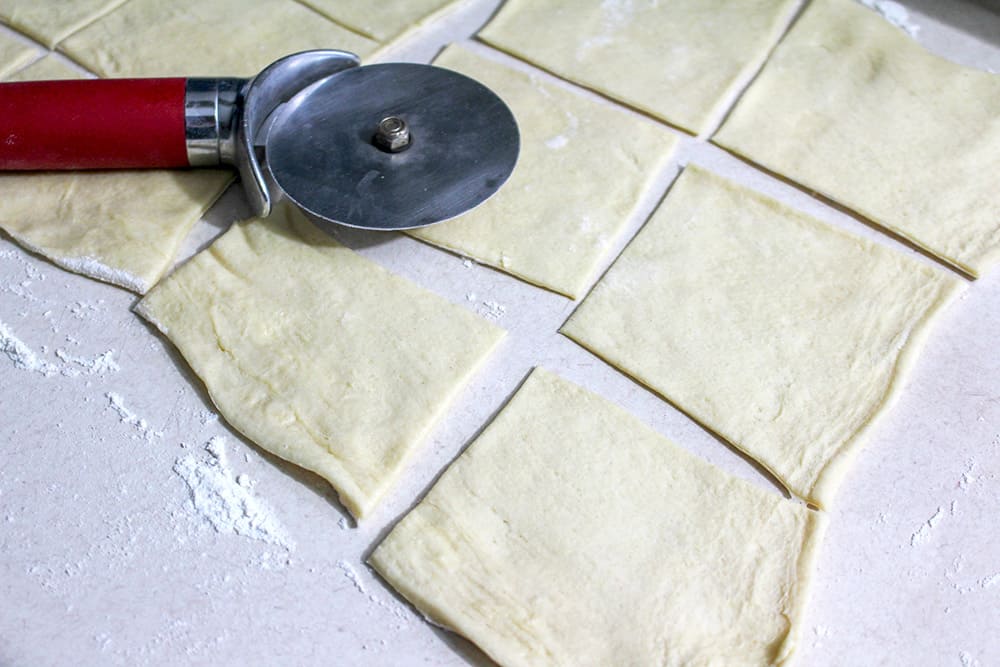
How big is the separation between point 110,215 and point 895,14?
1.44 meters

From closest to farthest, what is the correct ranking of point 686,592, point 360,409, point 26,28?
point 686,592, point 360,409, point 26,28

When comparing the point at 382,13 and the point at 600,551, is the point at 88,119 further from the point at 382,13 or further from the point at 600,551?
the point at 600,551

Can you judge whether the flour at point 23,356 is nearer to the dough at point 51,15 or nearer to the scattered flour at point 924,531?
the dough at point 51,15

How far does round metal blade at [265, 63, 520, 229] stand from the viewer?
4.02ft

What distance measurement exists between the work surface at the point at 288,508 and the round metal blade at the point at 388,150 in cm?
8

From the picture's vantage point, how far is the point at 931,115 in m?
1.44

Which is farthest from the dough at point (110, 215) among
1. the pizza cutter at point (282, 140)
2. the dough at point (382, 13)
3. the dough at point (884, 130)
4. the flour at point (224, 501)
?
the dough at point (884, 130)

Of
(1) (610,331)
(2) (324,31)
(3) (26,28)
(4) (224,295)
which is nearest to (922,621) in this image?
(1) (610,331)

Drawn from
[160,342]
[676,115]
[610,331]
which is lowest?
[160,342]

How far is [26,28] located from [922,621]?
1.68 m

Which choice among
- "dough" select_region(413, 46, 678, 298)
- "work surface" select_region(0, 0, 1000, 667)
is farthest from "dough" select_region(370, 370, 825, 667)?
"dough" select_region(413, 46, 678, 298)

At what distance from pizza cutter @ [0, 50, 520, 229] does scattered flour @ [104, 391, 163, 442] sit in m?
0.32

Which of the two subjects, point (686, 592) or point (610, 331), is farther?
point (610, 331)

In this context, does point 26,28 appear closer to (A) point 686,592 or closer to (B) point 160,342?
(B) point 160,342
